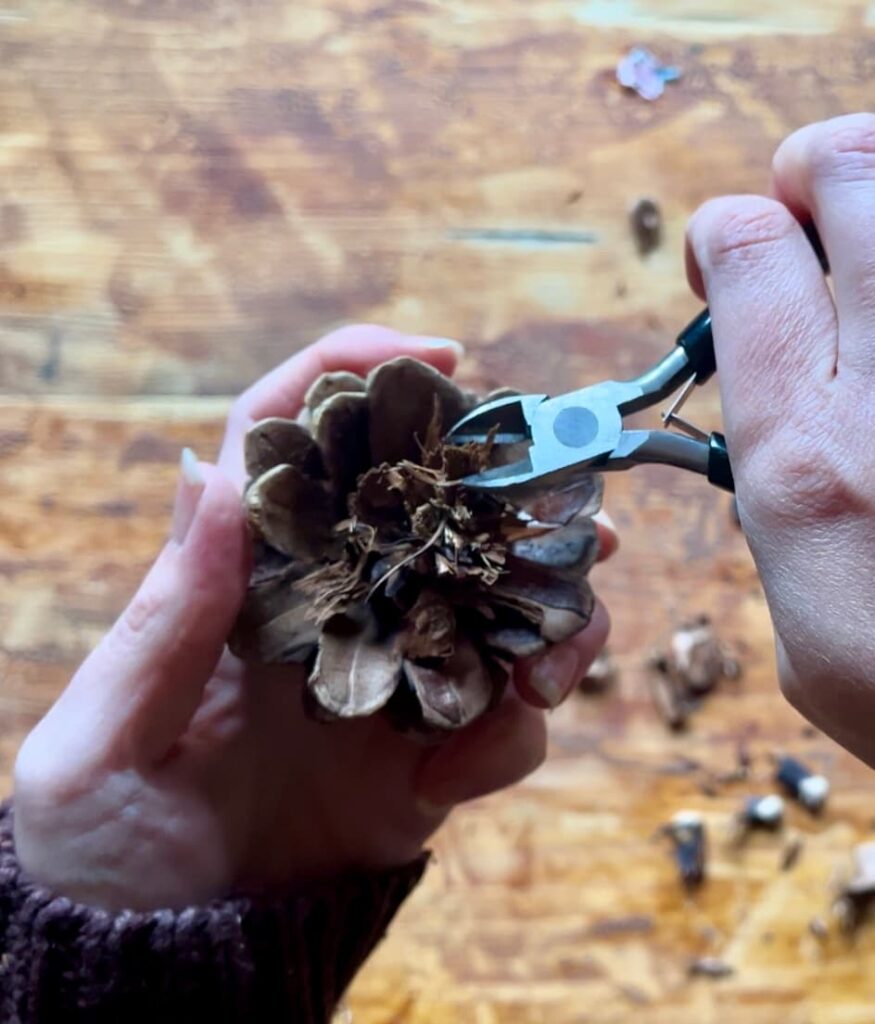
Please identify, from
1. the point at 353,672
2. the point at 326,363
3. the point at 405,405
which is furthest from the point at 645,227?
the point at 353,672

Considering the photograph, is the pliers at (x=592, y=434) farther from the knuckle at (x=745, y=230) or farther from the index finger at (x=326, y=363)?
the index finger at (x=326, y=363)

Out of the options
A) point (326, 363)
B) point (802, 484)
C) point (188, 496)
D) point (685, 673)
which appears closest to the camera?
point (802, 484)

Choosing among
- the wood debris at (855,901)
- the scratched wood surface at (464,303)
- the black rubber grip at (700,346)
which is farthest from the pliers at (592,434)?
the wood debris at (855,901)

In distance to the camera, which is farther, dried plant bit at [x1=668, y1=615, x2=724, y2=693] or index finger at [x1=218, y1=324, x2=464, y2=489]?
dried plant bit at [x1=668, y1=615, x2=724, y2=693]

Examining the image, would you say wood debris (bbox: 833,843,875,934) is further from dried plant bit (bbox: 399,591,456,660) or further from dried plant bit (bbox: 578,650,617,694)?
dried plant bit (bbox: 399,591,456,660)

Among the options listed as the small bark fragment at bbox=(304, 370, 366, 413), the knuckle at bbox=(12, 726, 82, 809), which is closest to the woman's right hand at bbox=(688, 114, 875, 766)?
the small bark fragment at bbox=(304, 370, 366, 413)

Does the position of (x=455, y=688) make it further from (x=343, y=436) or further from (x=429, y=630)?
(x=343, y=436)
